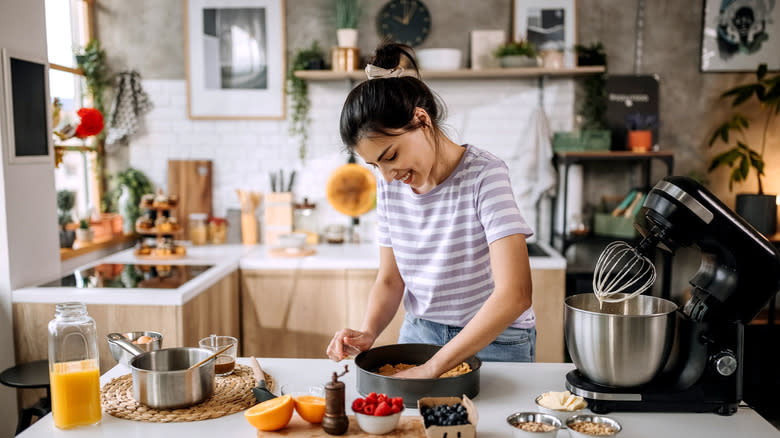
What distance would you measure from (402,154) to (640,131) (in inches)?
110

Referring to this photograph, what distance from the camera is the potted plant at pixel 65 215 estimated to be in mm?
3760

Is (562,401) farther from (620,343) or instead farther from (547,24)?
(547,24)

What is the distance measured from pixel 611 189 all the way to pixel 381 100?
309cm

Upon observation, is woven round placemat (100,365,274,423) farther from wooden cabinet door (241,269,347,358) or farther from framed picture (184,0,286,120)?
framed picture (184,0,286,120)

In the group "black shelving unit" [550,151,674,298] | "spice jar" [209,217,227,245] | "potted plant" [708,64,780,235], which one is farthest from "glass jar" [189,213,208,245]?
"potted plant" [708,64,780,235]

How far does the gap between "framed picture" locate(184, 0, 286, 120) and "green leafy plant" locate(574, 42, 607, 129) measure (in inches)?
75.5

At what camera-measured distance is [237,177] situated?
4.44 meters

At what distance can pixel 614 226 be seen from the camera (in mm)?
4059

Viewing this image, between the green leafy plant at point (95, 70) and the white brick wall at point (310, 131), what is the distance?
263 mm

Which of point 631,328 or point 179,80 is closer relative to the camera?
point 631,328

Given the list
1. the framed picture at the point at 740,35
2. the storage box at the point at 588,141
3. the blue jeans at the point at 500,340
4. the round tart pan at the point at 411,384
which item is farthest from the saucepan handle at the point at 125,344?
the framed picture at the point at 740,35

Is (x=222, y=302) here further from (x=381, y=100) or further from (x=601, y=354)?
(x=601, y=354)

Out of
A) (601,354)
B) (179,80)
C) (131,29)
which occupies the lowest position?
(601,354)

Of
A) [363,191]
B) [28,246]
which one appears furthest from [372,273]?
[28,246]
